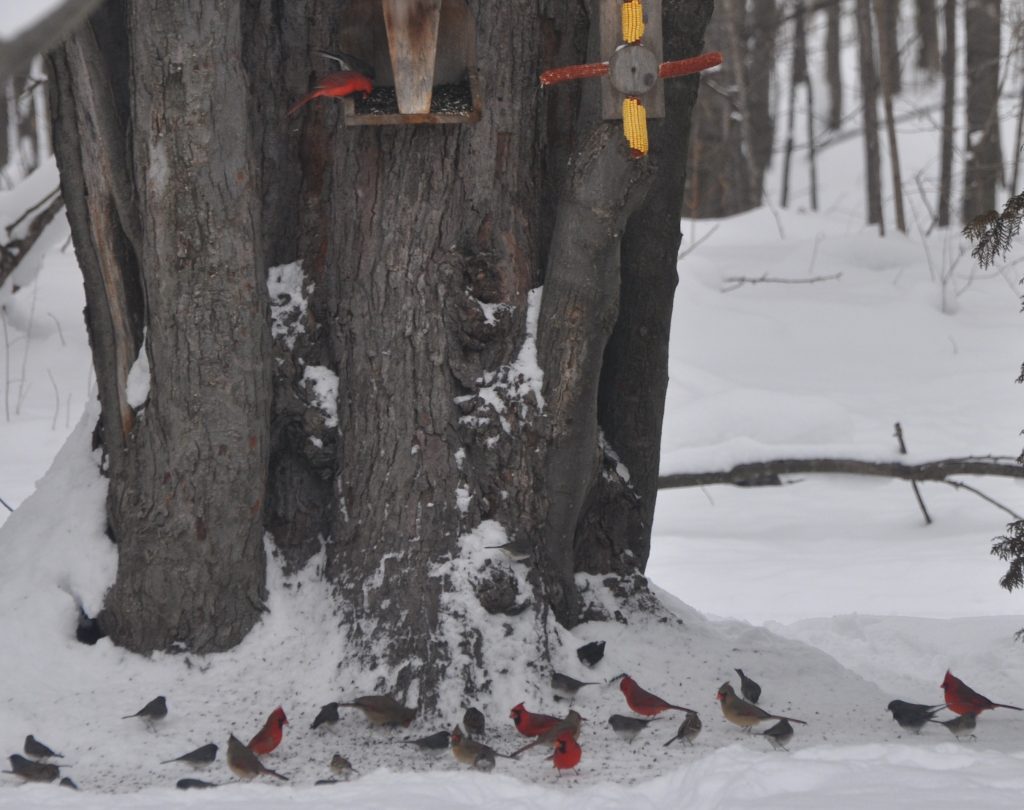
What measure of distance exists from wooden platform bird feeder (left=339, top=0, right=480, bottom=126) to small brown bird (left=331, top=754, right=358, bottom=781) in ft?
6.33

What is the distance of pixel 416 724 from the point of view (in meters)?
3.65

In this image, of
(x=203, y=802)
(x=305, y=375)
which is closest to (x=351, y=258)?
(x=305, y=375)

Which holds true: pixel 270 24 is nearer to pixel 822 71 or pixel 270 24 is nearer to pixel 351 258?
pixel 351 258

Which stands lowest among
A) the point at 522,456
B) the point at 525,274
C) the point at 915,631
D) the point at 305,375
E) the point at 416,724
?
the point at 915,631

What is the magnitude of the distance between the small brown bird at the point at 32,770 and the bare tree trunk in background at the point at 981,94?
12.4m

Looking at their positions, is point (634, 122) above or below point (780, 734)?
above

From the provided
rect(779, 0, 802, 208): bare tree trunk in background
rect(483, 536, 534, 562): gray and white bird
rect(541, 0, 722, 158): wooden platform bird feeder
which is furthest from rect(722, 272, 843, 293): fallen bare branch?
rect(483, 536, 534, 562): gray and white bird

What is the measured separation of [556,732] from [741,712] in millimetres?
666

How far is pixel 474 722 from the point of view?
355cm

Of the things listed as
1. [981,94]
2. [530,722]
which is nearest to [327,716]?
[530,722]

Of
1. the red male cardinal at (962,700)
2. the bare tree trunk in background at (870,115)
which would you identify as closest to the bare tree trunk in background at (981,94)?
the bare tree trunk in background at (870,115)

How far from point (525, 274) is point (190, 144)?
1.15m

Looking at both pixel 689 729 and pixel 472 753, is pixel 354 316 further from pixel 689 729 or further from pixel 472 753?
pixel 689 729

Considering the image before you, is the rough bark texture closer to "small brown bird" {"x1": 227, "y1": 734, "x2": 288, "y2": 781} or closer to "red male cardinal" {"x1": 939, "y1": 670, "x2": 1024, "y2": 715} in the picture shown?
"small brown bird" {"x1": 227, "y1": 734, "x2": 288, "y2": 781}
